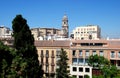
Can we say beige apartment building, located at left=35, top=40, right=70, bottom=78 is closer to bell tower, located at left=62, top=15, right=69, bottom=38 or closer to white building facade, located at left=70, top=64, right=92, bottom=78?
white building facade, located at left=70, top=64, right=92, bottom=78

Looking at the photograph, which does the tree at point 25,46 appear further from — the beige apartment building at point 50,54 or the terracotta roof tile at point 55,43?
the beige apartment building at point 50,54

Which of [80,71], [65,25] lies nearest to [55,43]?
[80,71]

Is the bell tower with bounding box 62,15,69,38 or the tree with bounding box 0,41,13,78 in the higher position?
the bell tower with bounding box 62,15,69,38

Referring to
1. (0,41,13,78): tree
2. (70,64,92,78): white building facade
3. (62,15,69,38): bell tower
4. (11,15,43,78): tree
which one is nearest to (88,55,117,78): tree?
(70,64,92,78): white building facade

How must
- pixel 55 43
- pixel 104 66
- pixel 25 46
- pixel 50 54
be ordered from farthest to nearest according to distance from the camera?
pixel 55 43
pixel 50 54
pixel 104 66
pixel 25 46

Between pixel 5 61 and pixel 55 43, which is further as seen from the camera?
pixel 55 43

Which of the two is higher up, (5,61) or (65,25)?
(65,25)

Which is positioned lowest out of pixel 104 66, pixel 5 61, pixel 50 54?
pixel 104 66

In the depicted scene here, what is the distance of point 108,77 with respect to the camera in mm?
62688

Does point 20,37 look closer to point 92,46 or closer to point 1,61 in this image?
point 1,61

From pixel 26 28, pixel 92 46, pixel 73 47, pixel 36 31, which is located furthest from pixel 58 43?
pixel 36 31

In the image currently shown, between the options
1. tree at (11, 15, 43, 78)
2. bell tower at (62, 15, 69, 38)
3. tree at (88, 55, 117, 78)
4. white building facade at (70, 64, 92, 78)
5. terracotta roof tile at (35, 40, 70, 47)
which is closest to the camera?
tree at (11, 15, 43, 78)

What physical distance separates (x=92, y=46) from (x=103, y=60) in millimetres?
10850

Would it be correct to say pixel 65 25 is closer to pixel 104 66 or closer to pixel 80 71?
pixel 80 71
